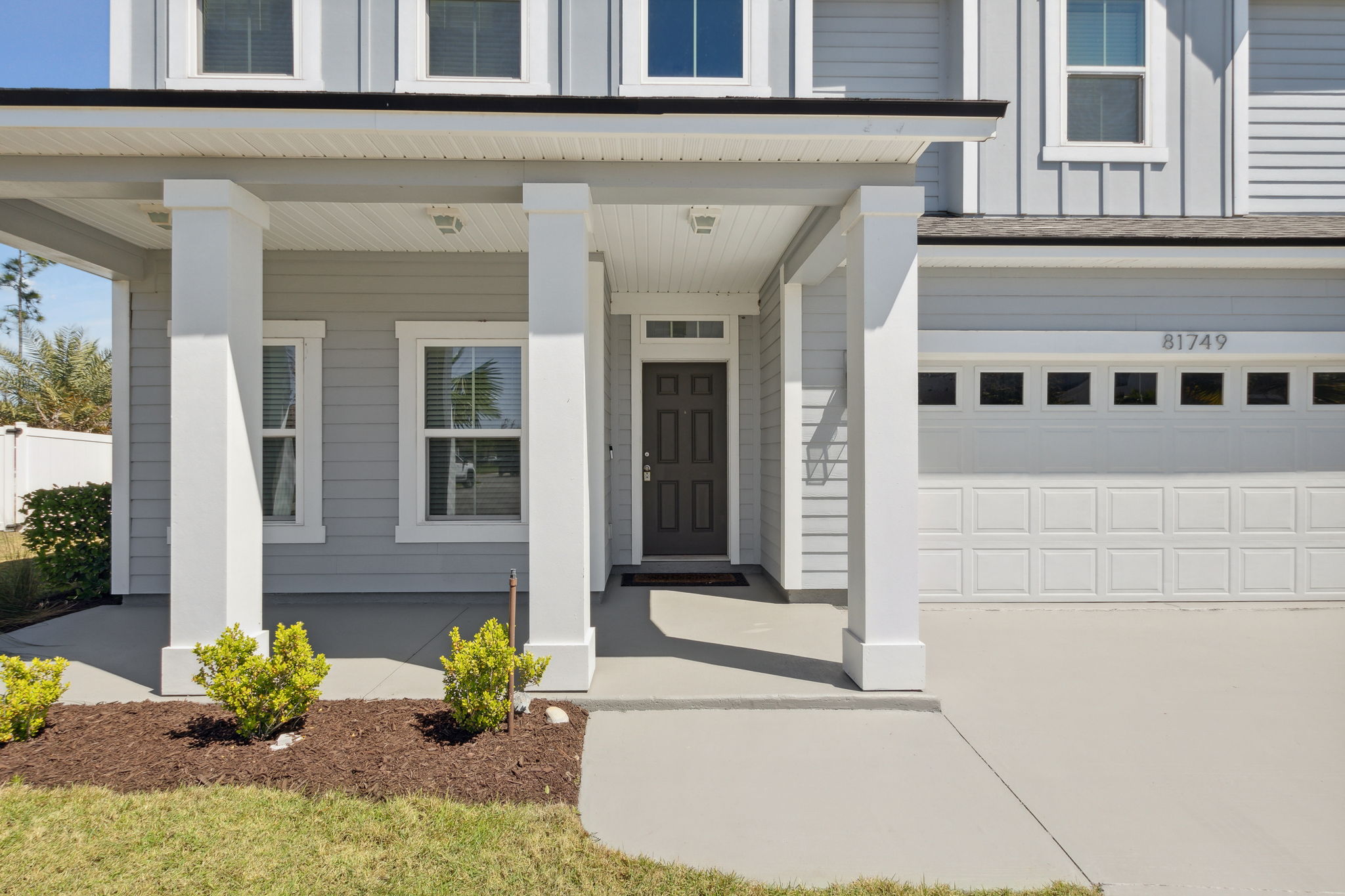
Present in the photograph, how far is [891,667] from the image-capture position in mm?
4121

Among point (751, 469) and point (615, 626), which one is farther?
point (751, 469)

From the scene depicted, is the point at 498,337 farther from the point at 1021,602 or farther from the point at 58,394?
the point at 58,394

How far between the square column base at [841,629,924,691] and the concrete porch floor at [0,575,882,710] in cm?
7

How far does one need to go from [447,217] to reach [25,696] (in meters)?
3.66

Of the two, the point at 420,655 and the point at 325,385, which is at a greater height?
the point at 325,385

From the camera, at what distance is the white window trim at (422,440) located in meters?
6.40

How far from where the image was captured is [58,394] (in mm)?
15031

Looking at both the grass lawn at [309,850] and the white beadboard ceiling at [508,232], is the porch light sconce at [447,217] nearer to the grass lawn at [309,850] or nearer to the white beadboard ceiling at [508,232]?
the white beadboard ceiling at [508,232]

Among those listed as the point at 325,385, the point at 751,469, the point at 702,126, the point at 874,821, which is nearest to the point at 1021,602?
the point at 751,469

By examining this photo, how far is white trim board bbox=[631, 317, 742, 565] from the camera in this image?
311 inches

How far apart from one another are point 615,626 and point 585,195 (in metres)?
3.21

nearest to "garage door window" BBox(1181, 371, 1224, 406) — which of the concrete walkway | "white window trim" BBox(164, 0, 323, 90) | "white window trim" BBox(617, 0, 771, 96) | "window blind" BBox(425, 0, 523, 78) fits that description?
the concrete walkway

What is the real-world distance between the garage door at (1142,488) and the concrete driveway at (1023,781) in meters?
1.58

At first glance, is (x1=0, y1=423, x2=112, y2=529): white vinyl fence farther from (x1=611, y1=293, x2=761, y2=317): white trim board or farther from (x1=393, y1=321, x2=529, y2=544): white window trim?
(x1=611, y1=293, x2=761, y2=317): white trim board
